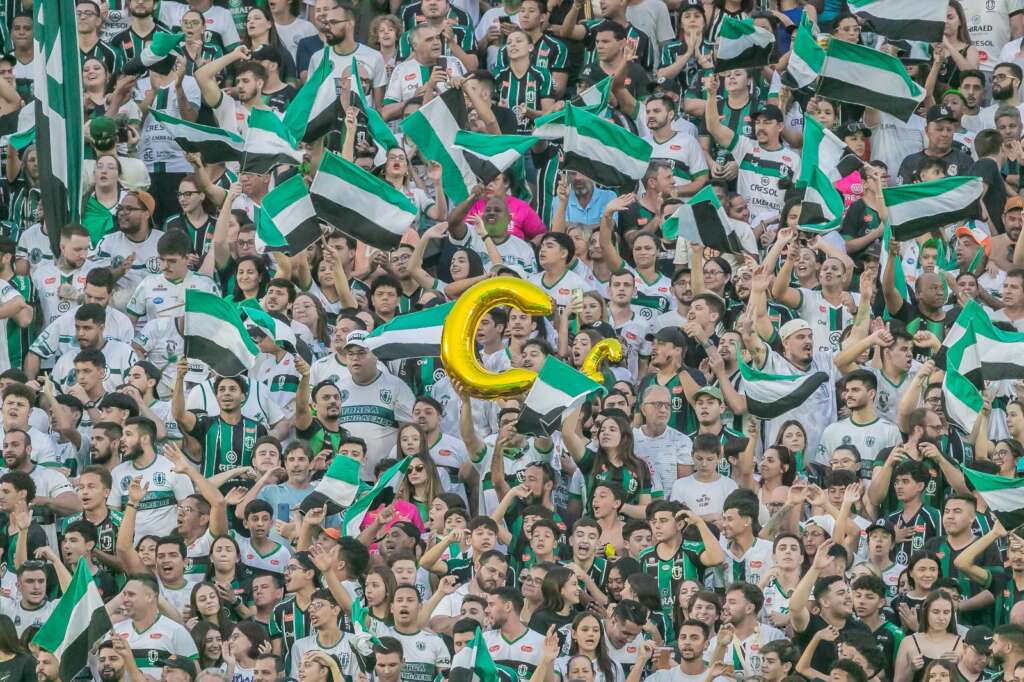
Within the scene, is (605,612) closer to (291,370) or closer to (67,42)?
(291,370)

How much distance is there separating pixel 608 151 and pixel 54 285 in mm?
3673

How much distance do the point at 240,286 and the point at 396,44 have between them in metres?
2.78

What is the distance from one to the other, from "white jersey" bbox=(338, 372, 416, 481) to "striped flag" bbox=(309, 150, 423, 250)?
975 mm

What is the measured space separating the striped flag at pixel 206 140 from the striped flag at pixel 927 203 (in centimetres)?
430

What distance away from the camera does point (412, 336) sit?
18328 millimetres

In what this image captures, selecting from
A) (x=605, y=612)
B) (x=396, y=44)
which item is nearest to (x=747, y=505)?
(x=605, y=612)

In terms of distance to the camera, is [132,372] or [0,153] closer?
[132,372]

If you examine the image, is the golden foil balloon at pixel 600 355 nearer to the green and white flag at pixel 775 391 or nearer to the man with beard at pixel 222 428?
the green and white flag at pixel 775 391

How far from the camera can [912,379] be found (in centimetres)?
1869

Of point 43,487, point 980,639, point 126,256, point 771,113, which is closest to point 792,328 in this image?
point 771,113

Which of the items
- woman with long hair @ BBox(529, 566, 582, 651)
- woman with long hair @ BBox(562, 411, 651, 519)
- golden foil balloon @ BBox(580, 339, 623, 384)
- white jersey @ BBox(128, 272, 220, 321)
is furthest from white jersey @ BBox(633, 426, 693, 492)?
white jersey @ BBox(128, 272, 220, 321)

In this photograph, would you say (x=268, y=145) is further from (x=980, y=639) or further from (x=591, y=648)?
(x=980, y=639)

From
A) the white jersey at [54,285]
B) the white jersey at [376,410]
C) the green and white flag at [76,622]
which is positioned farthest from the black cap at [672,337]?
the green and white flag at [76,622]

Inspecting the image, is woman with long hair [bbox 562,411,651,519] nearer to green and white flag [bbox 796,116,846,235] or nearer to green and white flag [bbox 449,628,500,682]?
green and white flag [bbox 449,628,500,682]
